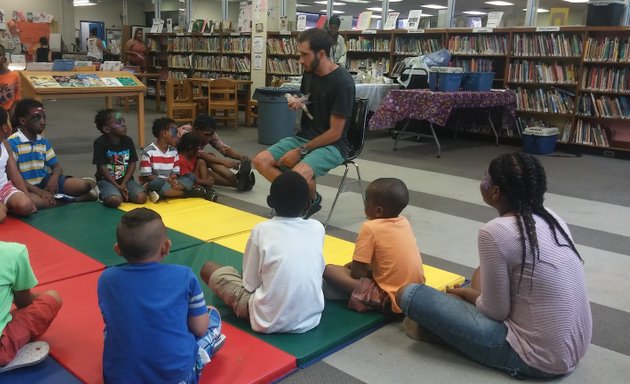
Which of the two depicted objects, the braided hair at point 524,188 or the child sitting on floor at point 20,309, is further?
the braided hair at point 524,188

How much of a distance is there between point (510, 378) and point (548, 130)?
6.06 m

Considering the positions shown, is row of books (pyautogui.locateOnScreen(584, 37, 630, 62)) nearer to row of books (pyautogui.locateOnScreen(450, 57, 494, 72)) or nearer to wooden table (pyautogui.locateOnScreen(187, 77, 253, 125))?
row of books (pyautogui.locateOnScreen(450, 57, 494, 72))

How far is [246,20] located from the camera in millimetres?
10945

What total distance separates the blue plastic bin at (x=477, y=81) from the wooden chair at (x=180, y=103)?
14.1 ft

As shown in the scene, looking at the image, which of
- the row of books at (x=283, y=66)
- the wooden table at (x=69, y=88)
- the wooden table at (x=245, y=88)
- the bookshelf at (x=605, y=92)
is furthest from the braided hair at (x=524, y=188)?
the row of books at (x=283, y=66)

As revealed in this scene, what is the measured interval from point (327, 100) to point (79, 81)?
3.87 m

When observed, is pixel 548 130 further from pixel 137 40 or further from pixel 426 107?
pixel 137 40

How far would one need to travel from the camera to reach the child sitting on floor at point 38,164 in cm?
375

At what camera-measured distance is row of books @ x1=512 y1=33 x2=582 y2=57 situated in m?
7.43

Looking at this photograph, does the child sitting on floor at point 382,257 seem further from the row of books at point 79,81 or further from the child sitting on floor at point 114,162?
the row of books at point 79,81

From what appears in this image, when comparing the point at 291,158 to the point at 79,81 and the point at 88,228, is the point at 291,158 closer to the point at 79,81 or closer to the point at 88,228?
the point at 88,228

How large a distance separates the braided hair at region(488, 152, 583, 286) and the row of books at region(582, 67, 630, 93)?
6.29 metres

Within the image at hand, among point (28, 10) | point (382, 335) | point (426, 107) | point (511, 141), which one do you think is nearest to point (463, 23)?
point (511, 141)

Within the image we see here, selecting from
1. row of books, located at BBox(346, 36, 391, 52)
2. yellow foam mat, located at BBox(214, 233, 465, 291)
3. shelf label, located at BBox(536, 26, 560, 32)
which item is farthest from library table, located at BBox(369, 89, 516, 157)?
yellow foam mat, located at BBox(214, 233, 465, 291)
